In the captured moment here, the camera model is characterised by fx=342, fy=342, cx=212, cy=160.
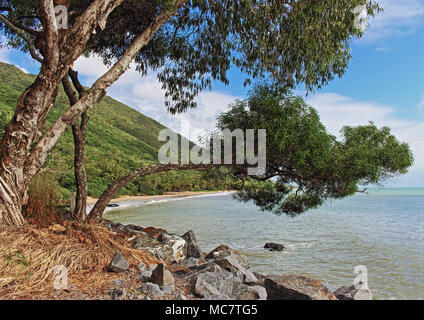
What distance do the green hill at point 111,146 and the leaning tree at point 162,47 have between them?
7.22 meters

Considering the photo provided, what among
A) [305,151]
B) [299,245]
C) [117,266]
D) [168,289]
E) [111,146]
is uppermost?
[111,146]

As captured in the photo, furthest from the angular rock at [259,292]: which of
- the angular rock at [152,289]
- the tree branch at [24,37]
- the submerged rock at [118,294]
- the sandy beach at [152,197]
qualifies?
the sandy beach at [152,197]

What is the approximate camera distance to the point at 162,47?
25.6 ft

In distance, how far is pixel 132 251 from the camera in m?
4.81

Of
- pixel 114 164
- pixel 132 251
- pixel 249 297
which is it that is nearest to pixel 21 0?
pixel 132 251

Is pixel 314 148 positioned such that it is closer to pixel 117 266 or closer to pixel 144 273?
pixel 144 273

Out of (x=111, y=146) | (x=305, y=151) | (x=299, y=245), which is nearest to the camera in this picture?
(x=305, y=151)

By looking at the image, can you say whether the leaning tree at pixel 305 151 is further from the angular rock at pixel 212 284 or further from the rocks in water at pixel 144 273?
the angular rock at pixel 212 284

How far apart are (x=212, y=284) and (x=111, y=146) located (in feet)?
122

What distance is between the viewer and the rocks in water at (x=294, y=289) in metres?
3.64

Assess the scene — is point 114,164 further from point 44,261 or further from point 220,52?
point 44,261

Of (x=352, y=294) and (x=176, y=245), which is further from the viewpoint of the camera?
(x=176, y=245)

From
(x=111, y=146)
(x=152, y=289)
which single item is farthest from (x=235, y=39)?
(x=111, y=146)

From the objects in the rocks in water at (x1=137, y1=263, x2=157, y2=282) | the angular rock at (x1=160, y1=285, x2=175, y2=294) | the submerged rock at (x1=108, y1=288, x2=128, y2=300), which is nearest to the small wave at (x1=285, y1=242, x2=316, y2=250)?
the rocks in water at (x1=137, y1=263, x2=157, y2=282)
